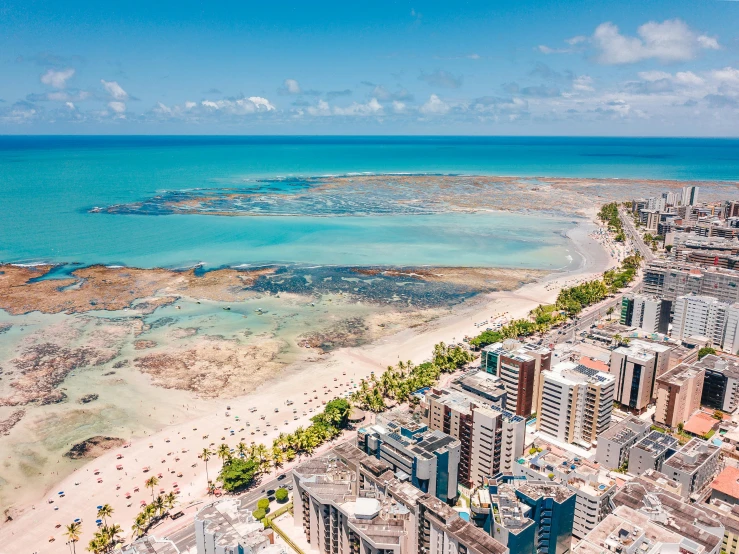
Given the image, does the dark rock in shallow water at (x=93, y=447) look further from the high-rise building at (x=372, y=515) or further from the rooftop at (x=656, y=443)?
the rooftop at (x=656, y=443)

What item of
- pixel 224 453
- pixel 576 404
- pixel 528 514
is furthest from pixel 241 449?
pixel 576 404

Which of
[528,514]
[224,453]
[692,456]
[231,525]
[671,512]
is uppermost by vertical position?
[231,525]

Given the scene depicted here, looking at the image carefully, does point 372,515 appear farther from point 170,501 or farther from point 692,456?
point 692,456

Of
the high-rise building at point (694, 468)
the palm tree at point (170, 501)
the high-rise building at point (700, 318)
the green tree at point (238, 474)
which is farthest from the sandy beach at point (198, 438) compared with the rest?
the high-rise building at point (694, 468)

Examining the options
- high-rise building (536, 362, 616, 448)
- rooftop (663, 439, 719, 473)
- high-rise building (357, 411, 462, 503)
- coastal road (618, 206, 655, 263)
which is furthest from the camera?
coastal road (618, 206, 655, 263)

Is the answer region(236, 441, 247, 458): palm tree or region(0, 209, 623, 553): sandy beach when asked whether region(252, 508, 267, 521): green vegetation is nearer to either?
region(0, 209, 623, 553): sandy beach

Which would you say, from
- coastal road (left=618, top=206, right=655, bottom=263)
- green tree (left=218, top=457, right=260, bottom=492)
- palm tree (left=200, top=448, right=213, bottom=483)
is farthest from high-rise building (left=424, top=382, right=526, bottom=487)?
coastal road (left=618, top=206, right=655, bottom=263)
